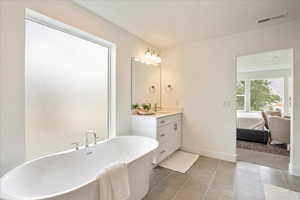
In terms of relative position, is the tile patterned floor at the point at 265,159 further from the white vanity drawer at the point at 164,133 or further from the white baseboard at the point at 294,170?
the white vanity drawer at the point at 164,133

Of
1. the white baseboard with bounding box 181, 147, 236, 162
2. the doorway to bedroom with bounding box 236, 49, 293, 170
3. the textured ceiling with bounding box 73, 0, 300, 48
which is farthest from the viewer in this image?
the doorway to bedroom with bounding box 236, 49, 293, 170

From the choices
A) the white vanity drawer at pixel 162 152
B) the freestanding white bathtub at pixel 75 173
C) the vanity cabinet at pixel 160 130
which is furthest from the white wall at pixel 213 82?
the freestanding white bathtub at pixel 75 173

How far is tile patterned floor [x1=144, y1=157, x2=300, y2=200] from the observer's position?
1838 millimetres

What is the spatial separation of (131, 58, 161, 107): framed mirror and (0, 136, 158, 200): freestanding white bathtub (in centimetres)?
96

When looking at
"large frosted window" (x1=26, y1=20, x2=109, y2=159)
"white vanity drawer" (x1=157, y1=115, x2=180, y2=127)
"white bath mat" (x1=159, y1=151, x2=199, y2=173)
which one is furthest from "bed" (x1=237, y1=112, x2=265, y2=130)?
"large frosted window" (x1=26, y1=20, x2=109, y2=159)

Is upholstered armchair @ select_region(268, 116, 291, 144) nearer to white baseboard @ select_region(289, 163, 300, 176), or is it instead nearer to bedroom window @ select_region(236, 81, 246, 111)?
white baseboard @ select_region(289, 163, 300, 176)

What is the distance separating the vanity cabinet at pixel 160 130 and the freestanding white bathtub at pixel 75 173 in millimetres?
328

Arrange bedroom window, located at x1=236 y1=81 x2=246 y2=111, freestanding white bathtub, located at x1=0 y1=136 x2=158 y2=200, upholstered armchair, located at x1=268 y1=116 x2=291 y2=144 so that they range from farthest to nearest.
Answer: bedroom window, located at x1=236 y1=81 x2=246 y2=111 → upholstered armchair, located at x1=268 y1=116 x2=291 y2=144 → freestanding white bathtub, located at x1=0 y1=136 x2=158 y2=200

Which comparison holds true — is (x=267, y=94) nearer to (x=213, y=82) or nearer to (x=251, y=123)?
(x=251, y=123)

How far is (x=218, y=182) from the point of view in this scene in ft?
6.96

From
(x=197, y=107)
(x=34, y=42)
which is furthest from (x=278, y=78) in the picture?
(x=34, y=42)

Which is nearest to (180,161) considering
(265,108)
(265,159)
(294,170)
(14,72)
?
(265,159)

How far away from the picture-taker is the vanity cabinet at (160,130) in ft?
8.19

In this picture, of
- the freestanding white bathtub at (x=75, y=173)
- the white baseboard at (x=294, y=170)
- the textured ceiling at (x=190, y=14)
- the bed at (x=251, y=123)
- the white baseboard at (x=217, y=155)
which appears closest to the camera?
the freestanding white bathtub at (x=75, y=173)
